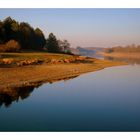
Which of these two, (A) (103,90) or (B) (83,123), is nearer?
(B) (83,123)

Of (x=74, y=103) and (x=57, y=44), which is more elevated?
(x=57, y=44)

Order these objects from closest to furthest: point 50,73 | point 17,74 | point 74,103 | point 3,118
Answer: point 3,118 → point 74,103 → point 17,74 → point 50,73

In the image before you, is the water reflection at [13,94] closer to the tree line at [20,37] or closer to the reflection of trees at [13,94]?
the reflection of trees at [13,94]

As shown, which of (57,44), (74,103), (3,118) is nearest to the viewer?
(3,118)

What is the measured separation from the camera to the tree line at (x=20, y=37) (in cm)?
2233

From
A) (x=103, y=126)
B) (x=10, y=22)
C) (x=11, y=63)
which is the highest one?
(x=10, y=22)

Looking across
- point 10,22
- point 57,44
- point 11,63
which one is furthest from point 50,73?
point 57,44

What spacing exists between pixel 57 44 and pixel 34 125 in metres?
22.8

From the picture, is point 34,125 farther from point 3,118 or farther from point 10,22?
point 10,22

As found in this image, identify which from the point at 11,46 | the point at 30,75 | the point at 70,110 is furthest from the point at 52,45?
the point at 70,110

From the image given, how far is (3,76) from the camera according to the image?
1400 cm

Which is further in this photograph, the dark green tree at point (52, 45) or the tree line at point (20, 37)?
the dark green tree at point (52, 45)

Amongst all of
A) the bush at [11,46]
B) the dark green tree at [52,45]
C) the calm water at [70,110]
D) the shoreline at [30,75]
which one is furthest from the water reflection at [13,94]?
the dark green tree at [52,45]

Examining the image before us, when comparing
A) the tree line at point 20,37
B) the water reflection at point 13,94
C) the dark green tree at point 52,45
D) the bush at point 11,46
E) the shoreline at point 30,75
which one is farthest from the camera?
the dark green tree at point 52,45
